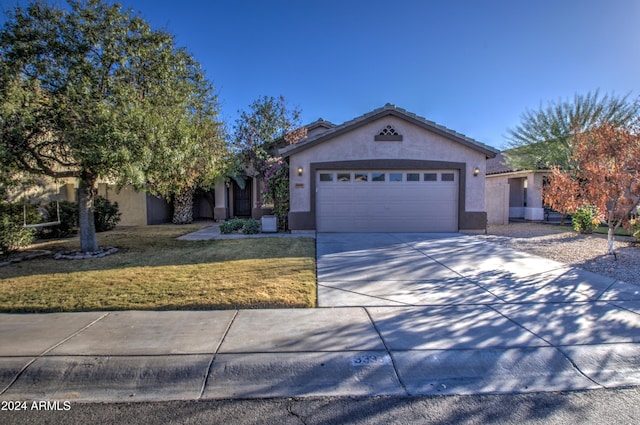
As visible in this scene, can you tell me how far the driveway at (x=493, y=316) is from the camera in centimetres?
351

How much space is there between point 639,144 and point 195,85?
35.0 feet

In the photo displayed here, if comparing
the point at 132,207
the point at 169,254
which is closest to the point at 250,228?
the point at 169,254

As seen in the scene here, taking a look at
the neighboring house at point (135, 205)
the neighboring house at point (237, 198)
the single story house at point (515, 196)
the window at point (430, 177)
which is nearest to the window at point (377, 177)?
the window at point (430, 177)

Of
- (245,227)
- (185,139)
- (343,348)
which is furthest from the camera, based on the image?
(245,227)

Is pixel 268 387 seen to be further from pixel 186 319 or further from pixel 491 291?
pixel 491 291

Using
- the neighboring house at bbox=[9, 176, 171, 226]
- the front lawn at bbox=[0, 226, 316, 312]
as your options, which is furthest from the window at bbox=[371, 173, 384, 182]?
the neighboring house at bbox=[9, 176, 171, 226]

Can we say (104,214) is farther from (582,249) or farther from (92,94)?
(582,249)

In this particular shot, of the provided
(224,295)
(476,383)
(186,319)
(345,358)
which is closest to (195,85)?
(224,295)

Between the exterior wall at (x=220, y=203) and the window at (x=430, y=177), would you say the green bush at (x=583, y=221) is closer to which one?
the window at (x=430, y=177)

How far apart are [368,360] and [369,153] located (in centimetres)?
1012

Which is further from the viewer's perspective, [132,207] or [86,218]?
[132,207]

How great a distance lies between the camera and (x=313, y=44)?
13.6 m

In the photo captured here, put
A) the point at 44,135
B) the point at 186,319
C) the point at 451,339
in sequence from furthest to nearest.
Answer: the point at 44,135 → the point at 186,319 → the point at 451,339

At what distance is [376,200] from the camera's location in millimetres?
13086
